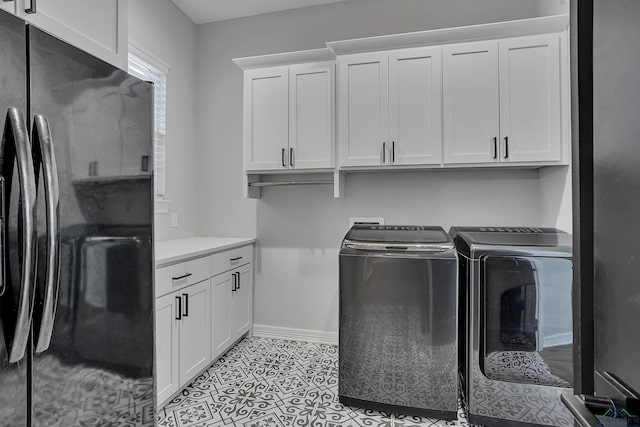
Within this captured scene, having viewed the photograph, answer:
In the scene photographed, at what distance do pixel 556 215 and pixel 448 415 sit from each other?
4.84ft

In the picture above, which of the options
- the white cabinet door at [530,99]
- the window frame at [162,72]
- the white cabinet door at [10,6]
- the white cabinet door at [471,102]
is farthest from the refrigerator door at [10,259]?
the white cabinet door at [530,99]

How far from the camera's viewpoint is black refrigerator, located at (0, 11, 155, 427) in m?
0.86

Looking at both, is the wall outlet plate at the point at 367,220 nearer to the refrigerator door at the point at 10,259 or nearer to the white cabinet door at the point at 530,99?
the white cabinet door at the point at 530,99

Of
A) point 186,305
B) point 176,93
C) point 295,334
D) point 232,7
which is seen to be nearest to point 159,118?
point 176,93

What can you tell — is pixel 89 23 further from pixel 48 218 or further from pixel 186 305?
pixel 186 305

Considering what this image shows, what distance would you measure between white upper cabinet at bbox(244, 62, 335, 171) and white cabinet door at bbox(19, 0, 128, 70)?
4.53 ft

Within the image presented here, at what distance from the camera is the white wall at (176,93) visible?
270cm

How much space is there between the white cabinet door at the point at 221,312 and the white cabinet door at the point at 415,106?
1549 mm

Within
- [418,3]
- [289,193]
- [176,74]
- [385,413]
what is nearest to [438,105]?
[418,3]

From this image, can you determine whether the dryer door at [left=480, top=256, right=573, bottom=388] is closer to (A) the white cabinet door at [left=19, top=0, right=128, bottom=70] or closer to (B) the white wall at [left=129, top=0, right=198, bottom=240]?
(A) the white cabinet door at [left=19, top=0, right=128, bottom=70]

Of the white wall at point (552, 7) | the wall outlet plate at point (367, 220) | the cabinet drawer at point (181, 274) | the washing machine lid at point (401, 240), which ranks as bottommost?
the cabinet drawer at point (181, 274)

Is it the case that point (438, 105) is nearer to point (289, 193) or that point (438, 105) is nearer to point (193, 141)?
point (289, 193)

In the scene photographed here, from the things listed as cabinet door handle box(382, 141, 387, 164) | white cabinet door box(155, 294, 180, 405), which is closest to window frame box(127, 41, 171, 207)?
white cabinet door box(155, 294, 180, 405)

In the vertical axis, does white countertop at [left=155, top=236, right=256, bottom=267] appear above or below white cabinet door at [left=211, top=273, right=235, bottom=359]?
above
